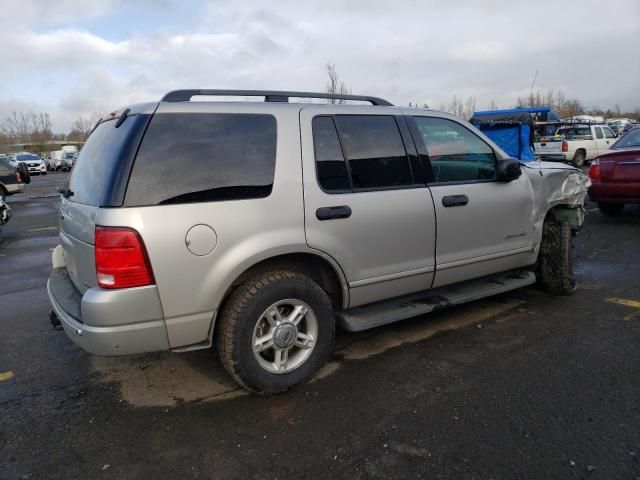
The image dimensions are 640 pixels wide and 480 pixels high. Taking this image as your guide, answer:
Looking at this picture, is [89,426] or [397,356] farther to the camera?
[397,356]

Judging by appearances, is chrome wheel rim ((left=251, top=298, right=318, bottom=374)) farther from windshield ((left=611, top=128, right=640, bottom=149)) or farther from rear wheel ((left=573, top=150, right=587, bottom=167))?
rear wheel ((left=573, top=150, right=587, bottom=167))

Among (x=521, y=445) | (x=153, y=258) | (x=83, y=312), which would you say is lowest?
(x=521, y=445)

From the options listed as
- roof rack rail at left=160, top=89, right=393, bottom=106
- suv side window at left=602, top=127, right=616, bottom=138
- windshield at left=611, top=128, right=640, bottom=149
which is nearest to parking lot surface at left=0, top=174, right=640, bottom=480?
roof rack rail at left=160, top=89, right=393, bottom=106

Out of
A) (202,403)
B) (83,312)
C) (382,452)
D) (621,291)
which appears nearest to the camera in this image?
(382,452)

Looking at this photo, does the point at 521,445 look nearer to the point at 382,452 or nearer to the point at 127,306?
the point at 382,452

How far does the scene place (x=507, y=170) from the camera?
Answer: 4047 millimetres

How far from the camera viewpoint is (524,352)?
3.64 m

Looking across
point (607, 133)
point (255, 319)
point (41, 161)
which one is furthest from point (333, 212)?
point (41, 161)

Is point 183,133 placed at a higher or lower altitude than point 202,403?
higher

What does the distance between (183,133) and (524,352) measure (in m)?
2.92

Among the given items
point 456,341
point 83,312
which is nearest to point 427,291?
point 456,341

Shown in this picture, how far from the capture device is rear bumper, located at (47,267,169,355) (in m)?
2.64

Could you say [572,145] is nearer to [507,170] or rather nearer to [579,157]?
[579,157]

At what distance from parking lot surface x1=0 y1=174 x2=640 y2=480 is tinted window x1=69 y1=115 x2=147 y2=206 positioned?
1.36 m
